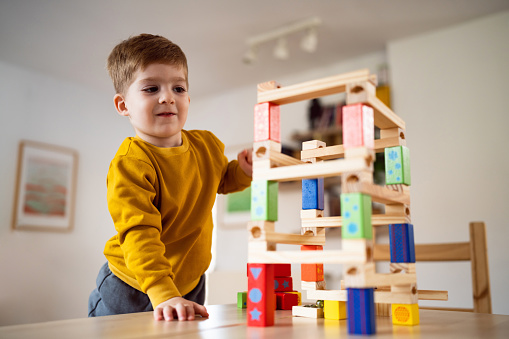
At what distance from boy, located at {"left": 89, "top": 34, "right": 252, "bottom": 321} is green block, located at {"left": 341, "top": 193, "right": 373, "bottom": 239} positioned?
0.40m

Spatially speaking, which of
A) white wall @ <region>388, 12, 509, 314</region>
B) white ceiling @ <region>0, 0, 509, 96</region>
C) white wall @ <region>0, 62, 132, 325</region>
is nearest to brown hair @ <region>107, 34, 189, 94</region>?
white ceiling @ <region>0, 0, 509, 96</region>

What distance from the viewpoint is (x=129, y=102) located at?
102 centimetres

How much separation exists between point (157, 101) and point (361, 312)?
0.66 meters

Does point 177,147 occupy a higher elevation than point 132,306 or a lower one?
higher

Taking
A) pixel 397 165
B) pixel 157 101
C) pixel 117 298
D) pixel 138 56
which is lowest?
pixel 117 298

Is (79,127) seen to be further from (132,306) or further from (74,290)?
(132,306)

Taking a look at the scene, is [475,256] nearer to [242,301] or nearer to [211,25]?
[242,301]

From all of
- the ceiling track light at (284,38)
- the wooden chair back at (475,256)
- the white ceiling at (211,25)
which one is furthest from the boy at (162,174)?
the ceiling track light at (284,38)

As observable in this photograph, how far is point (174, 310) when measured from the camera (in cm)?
71

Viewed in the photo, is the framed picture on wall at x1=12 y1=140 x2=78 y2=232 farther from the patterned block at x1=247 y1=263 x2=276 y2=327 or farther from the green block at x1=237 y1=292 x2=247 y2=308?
the patterned block at x1=247 y1=263 x2=276 y2=327

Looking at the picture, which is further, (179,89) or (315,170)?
(179,89)

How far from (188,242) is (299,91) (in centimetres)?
54

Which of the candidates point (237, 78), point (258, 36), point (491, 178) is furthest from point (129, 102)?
point (237, 78)

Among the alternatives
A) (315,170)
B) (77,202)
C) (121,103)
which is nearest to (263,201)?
(315,170)
